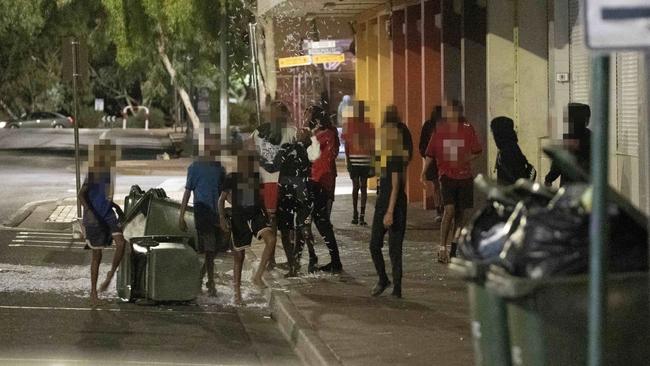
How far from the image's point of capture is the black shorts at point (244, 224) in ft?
37.3

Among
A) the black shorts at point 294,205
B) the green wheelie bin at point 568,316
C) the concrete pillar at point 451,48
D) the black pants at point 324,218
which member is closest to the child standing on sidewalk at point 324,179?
the black pants at point 324,218

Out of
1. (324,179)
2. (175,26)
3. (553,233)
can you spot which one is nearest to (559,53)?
(324,179)

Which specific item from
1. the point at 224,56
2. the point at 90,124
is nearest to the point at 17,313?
the point at 224,56

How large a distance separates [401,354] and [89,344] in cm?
251

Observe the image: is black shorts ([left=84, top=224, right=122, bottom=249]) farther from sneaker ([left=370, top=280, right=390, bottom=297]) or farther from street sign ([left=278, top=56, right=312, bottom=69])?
street sign ([left=278, top=56, right=312, bottom=69])

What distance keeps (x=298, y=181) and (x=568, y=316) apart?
7.46 m

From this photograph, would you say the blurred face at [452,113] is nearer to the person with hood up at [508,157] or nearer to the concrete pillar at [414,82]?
the person with hood up at [508,157]

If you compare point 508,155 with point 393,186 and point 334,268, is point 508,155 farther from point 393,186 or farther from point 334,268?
point 334,268

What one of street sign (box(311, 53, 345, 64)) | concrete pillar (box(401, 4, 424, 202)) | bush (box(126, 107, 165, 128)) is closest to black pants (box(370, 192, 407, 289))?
concrete pillar (box(401, 4, 424, 202))

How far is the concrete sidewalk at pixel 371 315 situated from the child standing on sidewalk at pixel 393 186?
1.90 feet

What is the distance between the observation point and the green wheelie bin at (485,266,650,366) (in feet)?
16.9

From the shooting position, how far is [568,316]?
5.18m

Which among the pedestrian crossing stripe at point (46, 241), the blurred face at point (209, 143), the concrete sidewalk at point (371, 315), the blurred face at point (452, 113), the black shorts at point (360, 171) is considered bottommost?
the pedestrian crossing stripe at point (46, 241)

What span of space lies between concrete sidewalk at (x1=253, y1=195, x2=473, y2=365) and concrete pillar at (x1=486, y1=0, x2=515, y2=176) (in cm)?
232
